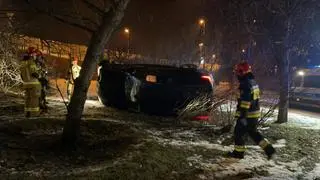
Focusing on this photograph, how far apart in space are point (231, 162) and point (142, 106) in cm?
415

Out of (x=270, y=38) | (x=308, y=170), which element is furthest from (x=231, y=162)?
(x=270, y=38)

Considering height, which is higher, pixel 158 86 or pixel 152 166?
pixel 158 86

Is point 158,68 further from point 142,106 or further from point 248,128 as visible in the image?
point 248,128

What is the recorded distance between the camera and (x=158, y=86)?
10.2m

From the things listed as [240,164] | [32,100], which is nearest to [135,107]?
[32,100]

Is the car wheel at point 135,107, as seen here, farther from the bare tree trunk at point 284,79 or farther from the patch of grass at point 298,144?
the bare tree trunk at point 284,79

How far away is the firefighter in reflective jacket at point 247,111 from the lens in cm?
717

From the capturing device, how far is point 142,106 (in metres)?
10.4

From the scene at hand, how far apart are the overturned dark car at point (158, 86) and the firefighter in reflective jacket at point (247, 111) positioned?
8.35ft

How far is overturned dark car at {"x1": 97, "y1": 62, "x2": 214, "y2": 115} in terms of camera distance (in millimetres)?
10031

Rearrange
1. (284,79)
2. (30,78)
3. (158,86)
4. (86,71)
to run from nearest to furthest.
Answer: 1. (86,71)
2. (30,78)
3. (158,86)
4. (284,79)

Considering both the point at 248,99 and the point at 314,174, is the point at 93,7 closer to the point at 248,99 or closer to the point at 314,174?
the point at 248,99

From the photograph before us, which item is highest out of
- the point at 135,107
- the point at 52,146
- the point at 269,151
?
the point at 135,107

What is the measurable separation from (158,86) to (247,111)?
132 inches
